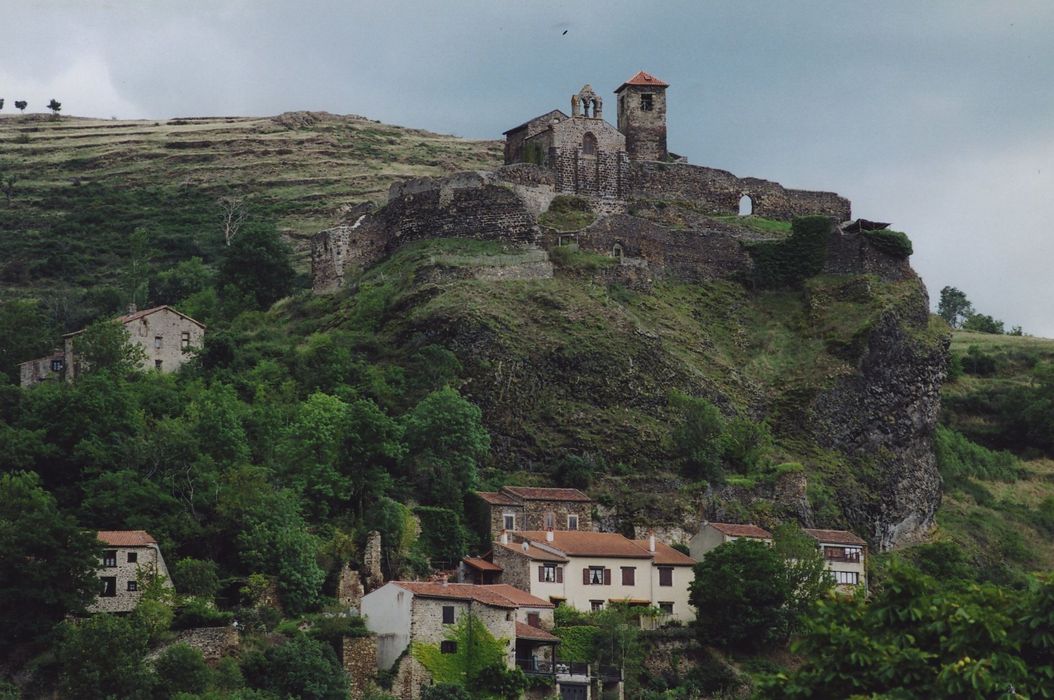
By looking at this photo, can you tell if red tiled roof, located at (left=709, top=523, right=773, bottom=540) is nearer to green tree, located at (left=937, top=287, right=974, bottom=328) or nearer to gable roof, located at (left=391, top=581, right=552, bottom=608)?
gable roof, located at (left=391, top=581, right=552, bottom=608)

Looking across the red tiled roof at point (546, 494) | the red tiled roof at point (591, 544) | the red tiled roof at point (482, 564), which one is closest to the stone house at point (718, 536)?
the red tiled roof at point (591, 544)

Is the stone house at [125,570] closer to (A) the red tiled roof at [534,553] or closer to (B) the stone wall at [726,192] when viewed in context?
(A) the red tiled roof at [534,553]

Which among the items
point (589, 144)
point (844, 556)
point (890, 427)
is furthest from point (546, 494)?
point (589, 144)

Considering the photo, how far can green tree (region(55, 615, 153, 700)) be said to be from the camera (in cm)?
5966

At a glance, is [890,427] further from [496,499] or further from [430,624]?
[430,624]

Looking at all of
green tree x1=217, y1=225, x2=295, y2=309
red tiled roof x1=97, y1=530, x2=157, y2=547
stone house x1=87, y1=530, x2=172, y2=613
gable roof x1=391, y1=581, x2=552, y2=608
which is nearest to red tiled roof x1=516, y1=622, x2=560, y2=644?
gable roof x1=391, y1=581, x2=552, y2=608

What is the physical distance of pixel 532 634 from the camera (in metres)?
67.8

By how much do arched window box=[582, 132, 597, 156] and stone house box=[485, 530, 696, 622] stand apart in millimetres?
29947

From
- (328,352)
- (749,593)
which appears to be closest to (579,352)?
(328,352)

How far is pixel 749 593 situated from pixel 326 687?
55.2 ft

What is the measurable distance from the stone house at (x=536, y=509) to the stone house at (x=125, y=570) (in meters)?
14.0

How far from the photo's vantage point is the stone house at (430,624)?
64.9m

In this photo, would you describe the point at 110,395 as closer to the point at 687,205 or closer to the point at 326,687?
the point at 326,687

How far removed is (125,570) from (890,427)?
37973 millimetres
